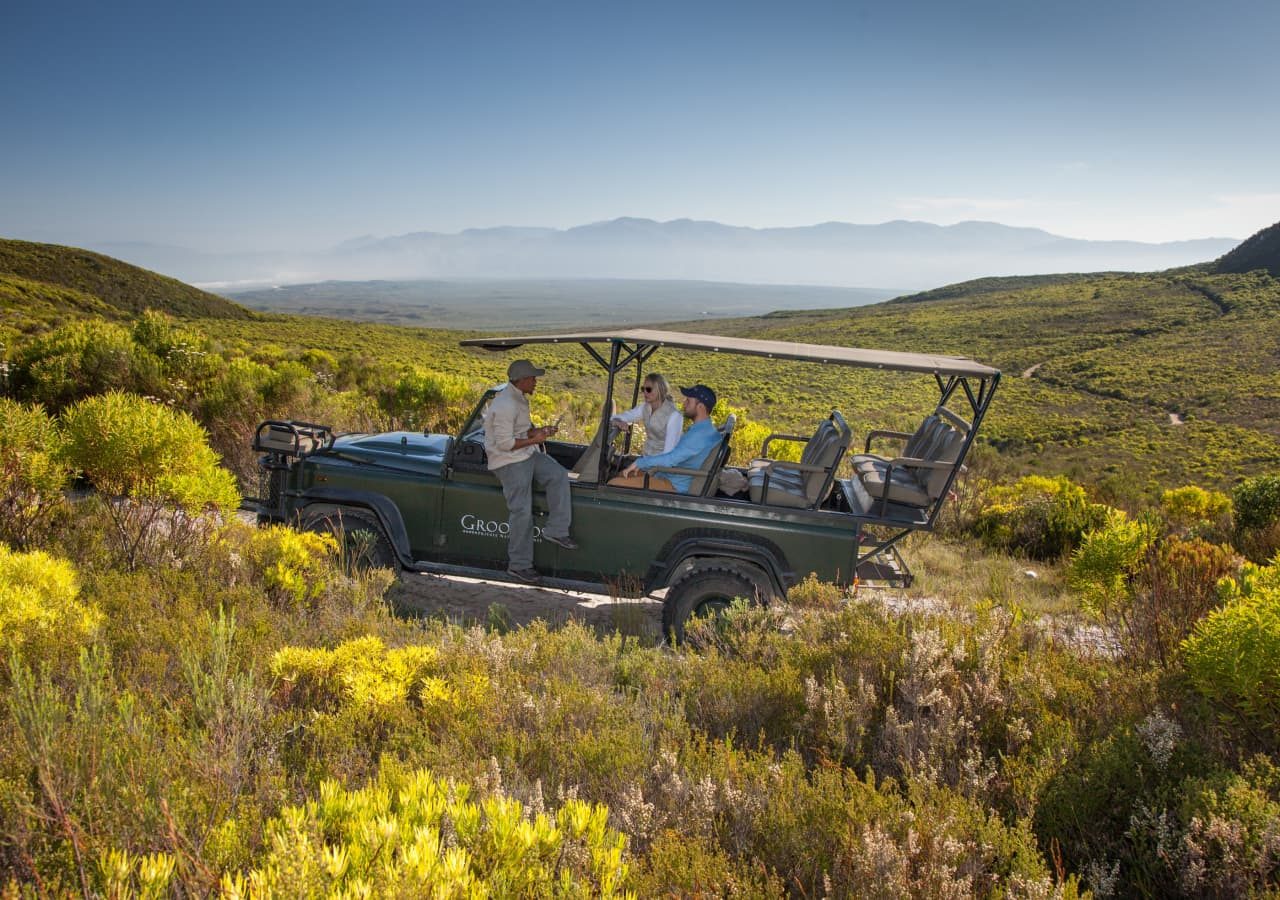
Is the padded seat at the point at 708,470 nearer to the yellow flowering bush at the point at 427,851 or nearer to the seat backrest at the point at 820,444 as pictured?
the seat backrest at the point at 820,444

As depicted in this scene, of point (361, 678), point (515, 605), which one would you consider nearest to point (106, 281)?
point (515, 605)

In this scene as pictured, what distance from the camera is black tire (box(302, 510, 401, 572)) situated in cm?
606

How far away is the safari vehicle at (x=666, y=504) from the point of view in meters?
5.51

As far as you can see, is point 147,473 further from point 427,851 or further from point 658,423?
point 427,851

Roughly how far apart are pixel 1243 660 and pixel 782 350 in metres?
3.06

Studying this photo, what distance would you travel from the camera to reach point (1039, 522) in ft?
31.3

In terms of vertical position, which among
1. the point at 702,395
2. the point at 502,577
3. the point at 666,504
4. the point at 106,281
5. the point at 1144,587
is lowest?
the point at 502,577

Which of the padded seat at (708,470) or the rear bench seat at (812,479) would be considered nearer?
the rear bench seat at (812,479)

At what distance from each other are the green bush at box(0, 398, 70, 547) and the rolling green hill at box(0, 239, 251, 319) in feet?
138

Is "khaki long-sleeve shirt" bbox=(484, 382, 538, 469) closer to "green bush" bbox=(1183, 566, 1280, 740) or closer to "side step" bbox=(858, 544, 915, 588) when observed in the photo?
"side step" bbox=(858, 544, 915, 588)

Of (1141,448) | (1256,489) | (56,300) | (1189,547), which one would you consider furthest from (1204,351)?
(56,300)

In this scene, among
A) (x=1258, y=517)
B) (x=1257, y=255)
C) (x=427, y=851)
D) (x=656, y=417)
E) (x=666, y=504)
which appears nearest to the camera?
(x=427, y=851)

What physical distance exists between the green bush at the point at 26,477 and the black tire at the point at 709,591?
4.72 m

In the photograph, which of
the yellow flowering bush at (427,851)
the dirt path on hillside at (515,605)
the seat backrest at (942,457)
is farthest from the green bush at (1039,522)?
the yellow flowering bush at (427,851)
